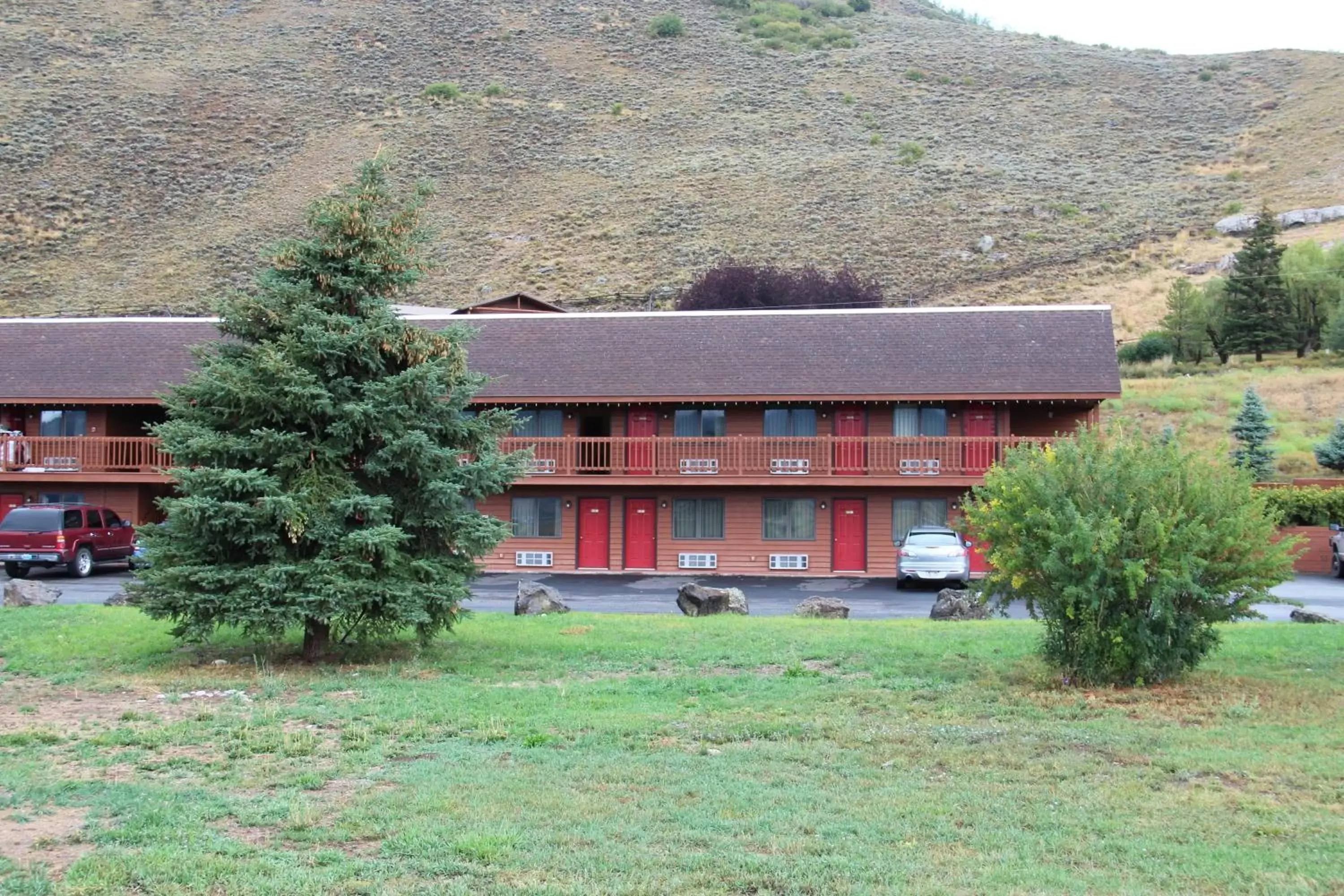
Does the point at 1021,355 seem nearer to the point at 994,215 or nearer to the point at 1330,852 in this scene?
the point at 1330,852

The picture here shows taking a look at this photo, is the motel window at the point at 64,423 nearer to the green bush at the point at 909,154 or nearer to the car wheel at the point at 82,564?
the car wheel at the point at 82,564

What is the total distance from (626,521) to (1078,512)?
22.9 m

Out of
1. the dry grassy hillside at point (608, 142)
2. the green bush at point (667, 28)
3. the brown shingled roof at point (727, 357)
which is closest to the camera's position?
the brown shingled roof at point (727, 357)

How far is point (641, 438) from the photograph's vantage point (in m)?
34.8

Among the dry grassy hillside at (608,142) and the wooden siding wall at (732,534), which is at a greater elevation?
the dry grassy hillside at (608,142)

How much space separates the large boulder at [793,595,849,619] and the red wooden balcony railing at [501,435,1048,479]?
11.5 m

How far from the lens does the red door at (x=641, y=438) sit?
34469 mm

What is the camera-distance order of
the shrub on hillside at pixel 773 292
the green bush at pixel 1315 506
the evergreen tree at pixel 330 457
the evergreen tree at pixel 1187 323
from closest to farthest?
the evergreen tree at pixel 330 457, the green bush at pixel 1315 506, the shrub on hillside at pixel 773 292, the evergreen tree at pixel 1187 323

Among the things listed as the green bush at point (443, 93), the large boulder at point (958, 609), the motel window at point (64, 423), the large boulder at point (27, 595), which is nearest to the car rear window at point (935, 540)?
the large boulder at point (958, 609)

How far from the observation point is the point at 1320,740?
10.8 m

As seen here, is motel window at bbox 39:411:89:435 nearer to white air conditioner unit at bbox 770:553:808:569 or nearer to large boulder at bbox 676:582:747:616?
white air conditioner unit at bbox 770:553:808:569

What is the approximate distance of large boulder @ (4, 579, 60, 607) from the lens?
23.3m

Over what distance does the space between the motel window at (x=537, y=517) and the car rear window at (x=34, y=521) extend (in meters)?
11.4

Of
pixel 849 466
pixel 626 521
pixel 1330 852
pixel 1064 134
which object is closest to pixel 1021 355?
pixel 849 466
